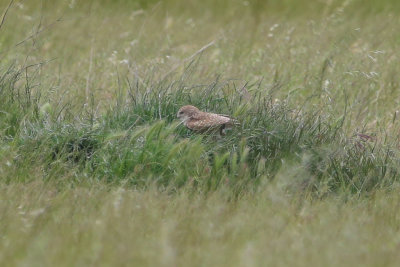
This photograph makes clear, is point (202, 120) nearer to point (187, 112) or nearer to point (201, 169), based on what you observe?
Answer: point (187, 112)

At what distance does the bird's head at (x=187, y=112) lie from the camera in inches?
228

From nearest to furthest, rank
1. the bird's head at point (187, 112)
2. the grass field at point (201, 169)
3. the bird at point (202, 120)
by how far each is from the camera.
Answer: the grass field at point (201, 169) < the bird at point (202, 120) < the bird's head at point (187, 112)

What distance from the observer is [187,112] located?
5.80m

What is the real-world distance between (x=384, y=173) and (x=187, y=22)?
5.50m

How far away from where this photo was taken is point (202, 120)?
5.71 metres

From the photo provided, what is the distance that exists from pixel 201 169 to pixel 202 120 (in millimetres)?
395

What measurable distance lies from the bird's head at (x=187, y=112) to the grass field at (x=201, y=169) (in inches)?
3.9

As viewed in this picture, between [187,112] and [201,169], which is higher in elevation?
[187,112]

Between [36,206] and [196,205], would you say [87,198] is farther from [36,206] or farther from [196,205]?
[196,205]

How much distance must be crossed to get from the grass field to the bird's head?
0.10 metres

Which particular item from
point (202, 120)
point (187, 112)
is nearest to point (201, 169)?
point (202, 120)

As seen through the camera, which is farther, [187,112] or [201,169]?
[187,112]

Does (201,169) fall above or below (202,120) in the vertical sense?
below

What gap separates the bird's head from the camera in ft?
19.0
